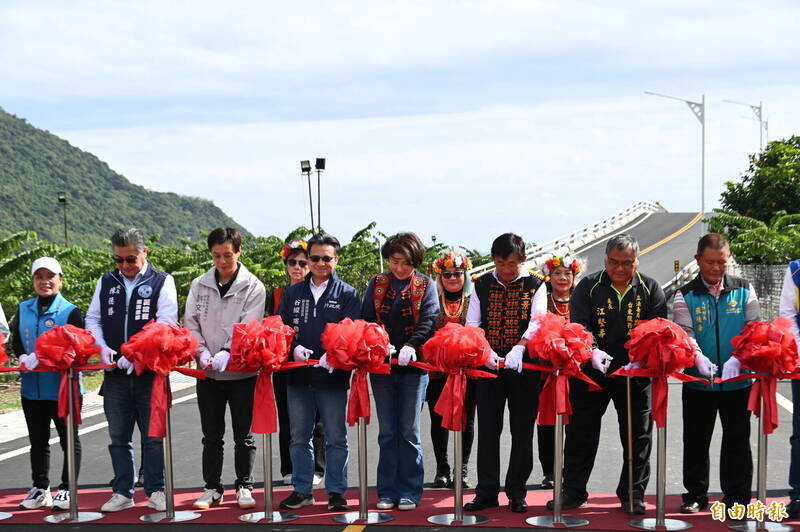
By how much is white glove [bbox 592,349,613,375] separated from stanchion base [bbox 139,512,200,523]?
313 cm

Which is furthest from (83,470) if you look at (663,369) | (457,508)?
(663,369)

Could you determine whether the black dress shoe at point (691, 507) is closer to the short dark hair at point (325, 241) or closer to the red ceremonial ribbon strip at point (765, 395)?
the red ceremonial ribbon strip at point (765, 395)

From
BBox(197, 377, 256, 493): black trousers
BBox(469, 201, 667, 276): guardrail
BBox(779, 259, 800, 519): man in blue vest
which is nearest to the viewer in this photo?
BBox(779, 259, 800, 519): man in blue vest

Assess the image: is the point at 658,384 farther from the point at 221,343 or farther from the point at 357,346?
the point at 221,343

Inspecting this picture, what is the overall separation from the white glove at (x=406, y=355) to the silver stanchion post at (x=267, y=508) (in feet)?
3.67

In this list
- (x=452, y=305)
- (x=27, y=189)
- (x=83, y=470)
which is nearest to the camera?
(x=452, y=305)

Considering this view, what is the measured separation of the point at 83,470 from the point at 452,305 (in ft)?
13.0

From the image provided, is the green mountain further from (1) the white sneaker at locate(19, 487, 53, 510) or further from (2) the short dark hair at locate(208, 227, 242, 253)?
(2) the short dark hair at locate(208, 227, 242, 253)

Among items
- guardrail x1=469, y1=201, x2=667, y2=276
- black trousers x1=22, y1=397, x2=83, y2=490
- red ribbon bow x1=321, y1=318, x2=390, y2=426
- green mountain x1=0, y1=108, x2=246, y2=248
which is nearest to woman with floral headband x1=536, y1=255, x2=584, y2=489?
red ribbon bow x1=321, y1=318, x2=390, y2=426

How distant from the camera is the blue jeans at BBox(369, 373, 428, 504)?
6816 millimetres

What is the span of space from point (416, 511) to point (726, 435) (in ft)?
7.64

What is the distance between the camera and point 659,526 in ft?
20.3

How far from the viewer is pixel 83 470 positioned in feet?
28.6

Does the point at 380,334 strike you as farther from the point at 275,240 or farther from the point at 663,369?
the point at 275,240
